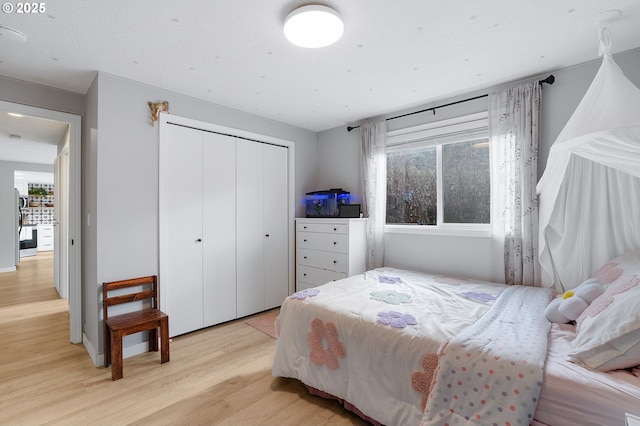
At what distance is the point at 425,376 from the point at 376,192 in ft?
7.73

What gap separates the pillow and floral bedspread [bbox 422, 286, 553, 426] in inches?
6.3

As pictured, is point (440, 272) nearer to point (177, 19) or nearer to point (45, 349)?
point (177, 19)

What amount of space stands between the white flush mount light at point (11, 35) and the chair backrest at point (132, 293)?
1872 mm

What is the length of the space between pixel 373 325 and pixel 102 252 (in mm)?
2351

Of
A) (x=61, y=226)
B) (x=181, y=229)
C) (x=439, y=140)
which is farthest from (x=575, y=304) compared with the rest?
(x=61, y=226)

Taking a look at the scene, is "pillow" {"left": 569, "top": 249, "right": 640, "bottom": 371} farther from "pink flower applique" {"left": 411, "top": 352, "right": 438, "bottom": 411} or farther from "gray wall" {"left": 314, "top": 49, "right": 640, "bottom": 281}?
"gray wall" {"left": 314, "top": 49, "right": 640, "bottom": 281}

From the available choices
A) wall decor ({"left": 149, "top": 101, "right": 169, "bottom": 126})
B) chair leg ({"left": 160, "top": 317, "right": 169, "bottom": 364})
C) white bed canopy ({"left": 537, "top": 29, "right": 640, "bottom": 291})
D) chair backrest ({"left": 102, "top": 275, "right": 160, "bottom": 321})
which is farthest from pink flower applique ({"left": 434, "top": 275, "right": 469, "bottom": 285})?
wall decor ({"left": 149, "top": 101, "right": 169, "bottom": 126})

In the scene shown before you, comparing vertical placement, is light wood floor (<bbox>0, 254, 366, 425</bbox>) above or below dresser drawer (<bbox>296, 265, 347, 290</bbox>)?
below

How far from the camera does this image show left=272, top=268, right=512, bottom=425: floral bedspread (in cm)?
158

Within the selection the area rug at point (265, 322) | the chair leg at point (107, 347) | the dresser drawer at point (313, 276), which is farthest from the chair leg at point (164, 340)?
the dresser drawer at point (313, 276)

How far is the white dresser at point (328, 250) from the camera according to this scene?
3.41 m

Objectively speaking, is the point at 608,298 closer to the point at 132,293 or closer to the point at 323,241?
the point at 323,241

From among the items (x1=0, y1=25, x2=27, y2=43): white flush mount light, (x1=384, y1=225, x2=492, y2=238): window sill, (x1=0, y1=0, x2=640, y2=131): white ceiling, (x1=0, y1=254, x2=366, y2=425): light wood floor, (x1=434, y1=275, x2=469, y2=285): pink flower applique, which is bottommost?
(x1=0, y1=254, x2=366, y2=425): light wood floor

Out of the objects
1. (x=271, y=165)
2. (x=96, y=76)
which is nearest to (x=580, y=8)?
(x=271, y=165)
